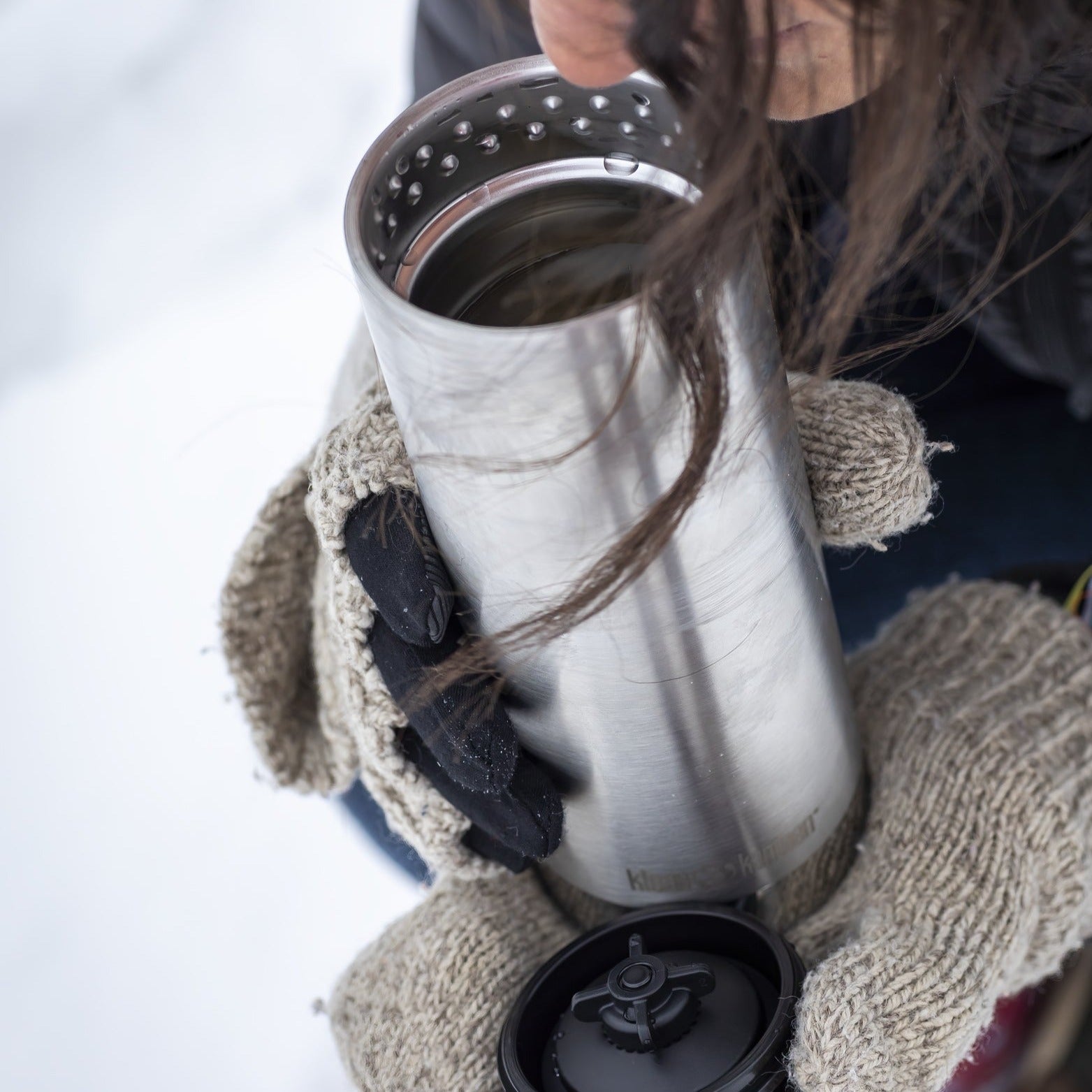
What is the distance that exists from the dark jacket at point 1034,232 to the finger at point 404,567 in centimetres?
23

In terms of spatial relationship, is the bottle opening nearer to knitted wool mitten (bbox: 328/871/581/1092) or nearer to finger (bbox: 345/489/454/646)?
finger (bbox: 345/489/454/646)

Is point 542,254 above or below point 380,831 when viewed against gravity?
above

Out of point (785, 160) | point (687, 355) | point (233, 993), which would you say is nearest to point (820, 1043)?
point (687, 355)

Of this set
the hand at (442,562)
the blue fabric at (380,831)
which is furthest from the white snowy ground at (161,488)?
the hand at (442,562)

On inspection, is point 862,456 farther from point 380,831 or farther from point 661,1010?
point 380,831

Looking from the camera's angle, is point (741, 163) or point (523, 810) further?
point (523, 810)

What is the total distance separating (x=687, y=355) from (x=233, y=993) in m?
0.54

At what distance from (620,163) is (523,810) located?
0.57 ft

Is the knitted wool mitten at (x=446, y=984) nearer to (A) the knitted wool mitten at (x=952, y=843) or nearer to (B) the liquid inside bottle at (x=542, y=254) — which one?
(A) the knitted wool mitten at (x=952, y=843)

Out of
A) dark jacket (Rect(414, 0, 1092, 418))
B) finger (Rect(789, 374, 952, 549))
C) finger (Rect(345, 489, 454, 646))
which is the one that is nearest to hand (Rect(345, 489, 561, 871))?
finger (Rect(345, 489, 454, 646))

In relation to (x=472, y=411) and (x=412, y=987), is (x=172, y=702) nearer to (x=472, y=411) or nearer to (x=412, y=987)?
(x=412, y=987)

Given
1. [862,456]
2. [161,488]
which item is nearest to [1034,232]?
[862,456]

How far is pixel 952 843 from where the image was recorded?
14.3 inches

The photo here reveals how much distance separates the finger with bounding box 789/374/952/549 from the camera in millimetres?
305
